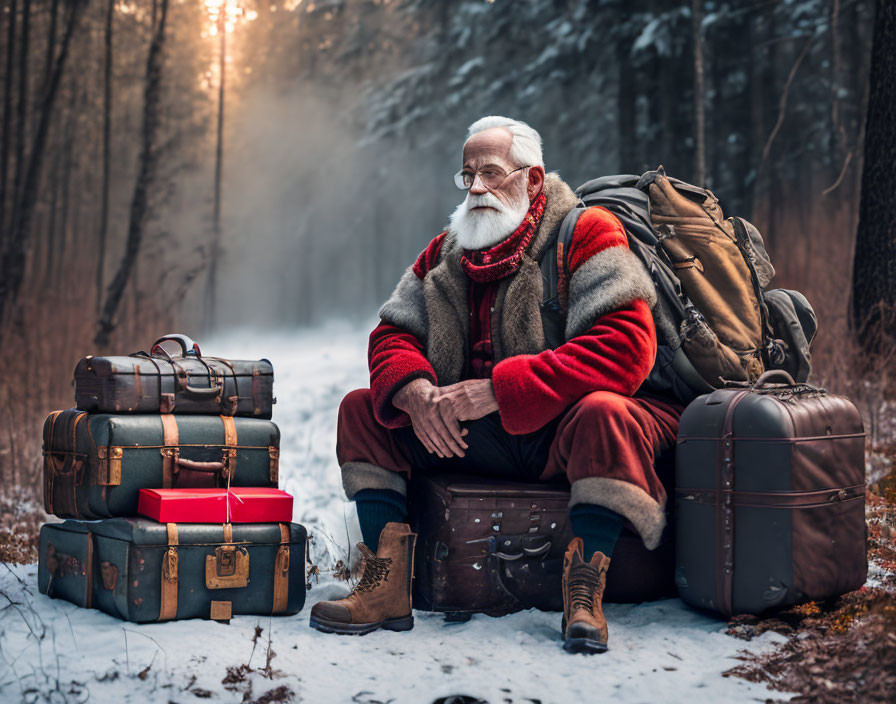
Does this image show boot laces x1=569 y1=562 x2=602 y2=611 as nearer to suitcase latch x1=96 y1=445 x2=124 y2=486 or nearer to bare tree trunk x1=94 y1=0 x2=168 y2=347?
suitcase latch x1=96 y1=445 x2=124 y2=486

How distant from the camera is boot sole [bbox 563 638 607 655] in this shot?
258 centimetres

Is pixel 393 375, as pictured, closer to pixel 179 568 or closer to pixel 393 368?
pixel 393 368

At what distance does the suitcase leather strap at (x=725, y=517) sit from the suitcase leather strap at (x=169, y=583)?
1776 millimetres

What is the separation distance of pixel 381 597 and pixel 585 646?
714 millimetres

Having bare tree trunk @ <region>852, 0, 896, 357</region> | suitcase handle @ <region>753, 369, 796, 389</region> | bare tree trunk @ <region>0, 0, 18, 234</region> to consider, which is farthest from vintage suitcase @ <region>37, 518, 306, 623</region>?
bare tree trunk @ <region>0, 0, 18, 234</region>

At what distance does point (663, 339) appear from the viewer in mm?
3195

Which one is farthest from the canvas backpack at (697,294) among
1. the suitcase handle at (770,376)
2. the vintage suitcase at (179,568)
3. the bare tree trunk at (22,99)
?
the bare tree trunk at (22,99)

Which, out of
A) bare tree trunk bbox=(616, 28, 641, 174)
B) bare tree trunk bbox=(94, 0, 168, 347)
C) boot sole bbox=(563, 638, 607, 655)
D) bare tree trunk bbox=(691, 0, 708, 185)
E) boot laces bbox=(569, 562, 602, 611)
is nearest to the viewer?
boot sole bbox=(563, 638, 607, 655)

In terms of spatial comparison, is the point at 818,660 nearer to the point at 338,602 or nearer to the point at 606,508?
the point at 606,508

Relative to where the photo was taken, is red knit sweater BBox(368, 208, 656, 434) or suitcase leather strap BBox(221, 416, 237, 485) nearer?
red knit sweater BBox(368, 208, 656, 434)

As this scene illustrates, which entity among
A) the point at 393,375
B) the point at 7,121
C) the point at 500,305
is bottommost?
the point at 393,375

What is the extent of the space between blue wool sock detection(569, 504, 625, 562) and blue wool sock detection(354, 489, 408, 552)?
0.70 m

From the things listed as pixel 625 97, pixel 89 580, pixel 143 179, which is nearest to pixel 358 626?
pixel 89 580

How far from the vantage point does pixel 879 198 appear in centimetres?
514
